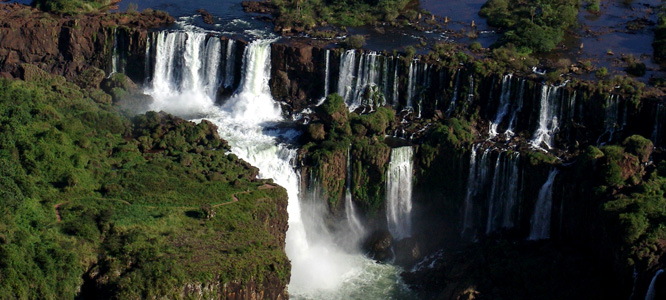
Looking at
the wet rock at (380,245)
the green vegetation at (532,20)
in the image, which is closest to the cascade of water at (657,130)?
the green vegetation at (532,20)

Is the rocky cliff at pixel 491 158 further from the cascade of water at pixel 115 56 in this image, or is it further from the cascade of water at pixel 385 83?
the cascade of water at pixel 115 56

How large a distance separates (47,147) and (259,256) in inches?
568

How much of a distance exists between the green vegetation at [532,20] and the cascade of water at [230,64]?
19.2 m

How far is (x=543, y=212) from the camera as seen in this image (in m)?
54.2

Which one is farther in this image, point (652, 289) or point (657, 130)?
point (657, 130)

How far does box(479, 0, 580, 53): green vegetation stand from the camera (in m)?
66.7

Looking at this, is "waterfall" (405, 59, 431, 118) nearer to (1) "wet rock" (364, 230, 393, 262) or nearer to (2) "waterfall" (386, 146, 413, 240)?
(2) "waterfall" (386, 146, 413, 240)

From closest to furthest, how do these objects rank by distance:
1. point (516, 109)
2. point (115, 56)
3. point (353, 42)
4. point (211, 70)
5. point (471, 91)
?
point (516, 109)
point (471, 91)
point (353, 42)
point (211, 70)
point (115, 56)

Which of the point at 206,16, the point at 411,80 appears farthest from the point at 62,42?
the point at 411,80

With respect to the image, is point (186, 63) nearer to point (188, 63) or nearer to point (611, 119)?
point (188, 63)

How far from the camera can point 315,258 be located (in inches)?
2213

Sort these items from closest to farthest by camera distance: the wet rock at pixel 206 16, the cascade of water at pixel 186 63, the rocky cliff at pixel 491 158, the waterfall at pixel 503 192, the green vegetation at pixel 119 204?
1. the green vegetation at pixel 119 204
2. the rocky cliff at pixel 491 158
3. the waterfall at pixel 503 192
4. the cascade of water at pixel 186 63
5. the wet rock at pixel 206 16

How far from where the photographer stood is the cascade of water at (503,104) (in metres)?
60.0

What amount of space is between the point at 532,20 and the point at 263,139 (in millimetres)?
23557
